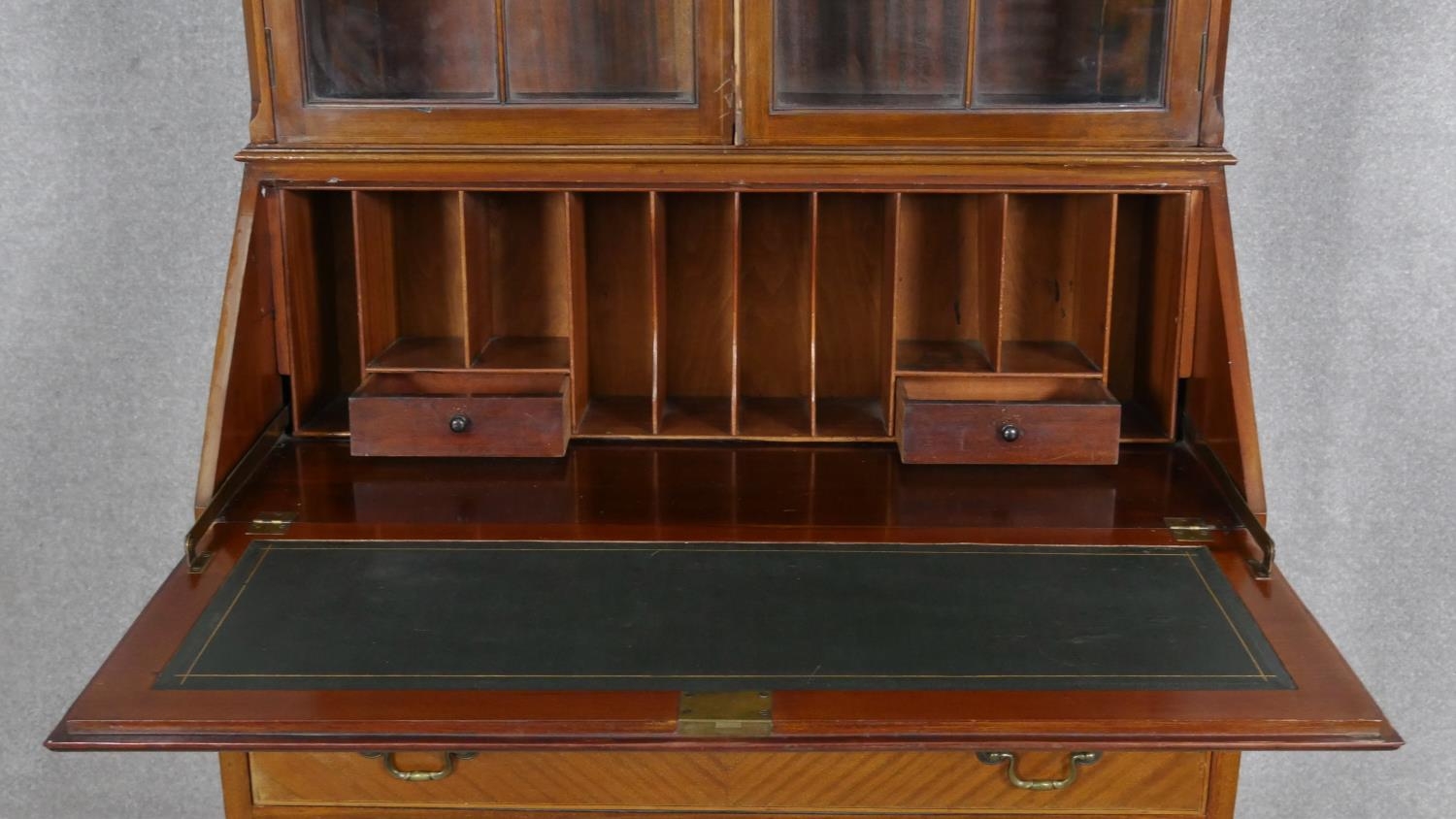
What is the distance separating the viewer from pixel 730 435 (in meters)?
1.76

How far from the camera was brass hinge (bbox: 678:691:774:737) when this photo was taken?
3.79 feet

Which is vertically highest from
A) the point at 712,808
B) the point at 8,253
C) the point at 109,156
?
the point at 109,156

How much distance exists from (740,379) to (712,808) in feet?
2.36

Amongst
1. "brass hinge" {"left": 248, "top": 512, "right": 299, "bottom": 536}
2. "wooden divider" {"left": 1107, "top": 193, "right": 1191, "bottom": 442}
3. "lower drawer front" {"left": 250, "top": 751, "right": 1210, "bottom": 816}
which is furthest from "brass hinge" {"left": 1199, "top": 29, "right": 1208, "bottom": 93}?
"brass hinge" {"left": 248, "top": 512, "right": 299, "bottom": 536}

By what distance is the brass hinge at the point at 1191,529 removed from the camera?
149 cm

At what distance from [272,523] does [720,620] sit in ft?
1.76

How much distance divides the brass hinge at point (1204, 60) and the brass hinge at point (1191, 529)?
0.50 metres

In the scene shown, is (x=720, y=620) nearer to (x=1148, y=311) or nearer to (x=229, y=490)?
(x=229, y=490)

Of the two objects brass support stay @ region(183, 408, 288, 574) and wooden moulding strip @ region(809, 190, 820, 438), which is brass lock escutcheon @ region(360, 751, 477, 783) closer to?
brass support stay @ region(183, 408, 288, 574)

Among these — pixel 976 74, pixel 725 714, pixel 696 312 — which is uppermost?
pixel 976 74

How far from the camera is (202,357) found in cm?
226

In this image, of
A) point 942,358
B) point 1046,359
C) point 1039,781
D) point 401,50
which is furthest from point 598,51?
point 1039,781

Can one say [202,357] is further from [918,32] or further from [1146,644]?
[1146,644]

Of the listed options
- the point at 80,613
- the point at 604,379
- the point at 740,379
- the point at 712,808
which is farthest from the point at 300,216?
the point at 80,613
